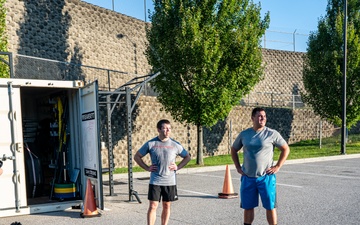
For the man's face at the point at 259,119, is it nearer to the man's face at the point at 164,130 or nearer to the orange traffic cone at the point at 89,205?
the man's face at the point at 164,130

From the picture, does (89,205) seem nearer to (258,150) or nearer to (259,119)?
(258,150)

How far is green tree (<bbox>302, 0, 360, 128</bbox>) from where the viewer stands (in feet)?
76.7

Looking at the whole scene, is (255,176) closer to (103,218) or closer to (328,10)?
(103,218)

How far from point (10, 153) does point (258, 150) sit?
15.7 ft

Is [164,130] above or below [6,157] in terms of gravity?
above

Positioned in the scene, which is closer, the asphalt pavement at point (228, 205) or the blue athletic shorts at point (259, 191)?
the blue athletic shorts at point (259, 191)

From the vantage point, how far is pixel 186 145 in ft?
68.1

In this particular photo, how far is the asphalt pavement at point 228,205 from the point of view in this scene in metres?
7.31

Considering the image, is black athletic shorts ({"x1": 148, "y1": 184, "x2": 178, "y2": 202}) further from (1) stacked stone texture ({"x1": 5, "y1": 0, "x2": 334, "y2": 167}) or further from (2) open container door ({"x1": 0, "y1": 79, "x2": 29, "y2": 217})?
(1) stacked stone texture ({"x1": 5, "y1": 0, "x2": 334, "y2": 167})

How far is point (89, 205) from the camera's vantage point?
306 inches

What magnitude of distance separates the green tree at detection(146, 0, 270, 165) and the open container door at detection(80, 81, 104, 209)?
792 cm

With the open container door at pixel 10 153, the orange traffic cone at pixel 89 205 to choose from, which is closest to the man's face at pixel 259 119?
the orange traffic cone at pixel 89 205

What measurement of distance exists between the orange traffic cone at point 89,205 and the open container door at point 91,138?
0.14 meters

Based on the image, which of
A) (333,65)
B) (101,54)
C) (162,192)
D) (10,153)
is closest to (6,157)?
(10,153)
